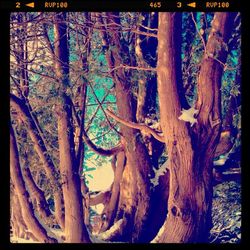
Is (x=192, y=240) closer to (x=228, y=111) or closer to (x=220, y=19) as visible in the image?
(x=228, y=111)

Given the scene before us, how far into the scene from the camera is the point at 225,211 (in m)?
5.06

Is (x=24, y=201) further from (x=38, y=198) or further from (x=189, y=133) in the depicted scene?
(x=189, y=133)

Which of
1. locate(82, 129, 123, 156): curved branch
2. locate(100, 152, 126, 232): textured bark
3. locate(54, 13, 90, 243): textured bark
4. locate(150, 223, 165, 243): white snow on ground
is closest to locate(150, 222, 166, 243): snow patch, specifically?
locate(150, 223, 165, 243): white snow on ground

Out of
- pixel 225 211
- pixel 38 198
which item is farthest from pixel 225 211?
pixel 38 198

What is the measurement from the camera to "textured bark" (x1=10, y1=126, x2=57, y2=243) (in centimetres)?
439

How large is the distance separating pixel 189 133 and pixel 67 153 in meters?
1.07

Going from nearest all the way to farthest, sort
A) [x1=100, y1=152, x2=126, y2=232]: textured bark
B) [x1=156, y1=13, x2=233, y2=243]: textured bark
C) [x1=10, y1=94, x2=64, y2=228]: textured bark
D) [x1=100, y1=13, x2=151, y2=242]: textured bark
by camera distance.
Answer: [x1=156, y1=13, x2=233, y2=243]: textured bark → [x1=100, y1=13, x2=151, y2=242]: textured bark → [x1=10, y1=94, x2=64, y2=228]: textured bark → [x1=100, y1=152, x2=126, y2=232]: textured bark

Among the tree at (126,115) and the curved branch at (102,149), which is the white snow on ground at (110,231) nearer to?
the tree at (126,115)

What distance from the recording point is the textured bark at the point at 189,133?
13.6 ft

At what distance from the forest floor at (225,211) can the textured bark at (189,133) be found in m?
0.38

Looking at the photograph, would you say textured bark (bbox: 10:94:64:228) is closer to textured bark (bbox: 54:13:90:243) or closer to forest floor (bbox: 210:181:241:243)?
textured bark (bbox: 54:13:90:243)

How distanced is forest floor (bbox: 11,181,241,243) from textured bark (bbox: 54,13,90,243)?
0.86 feet
